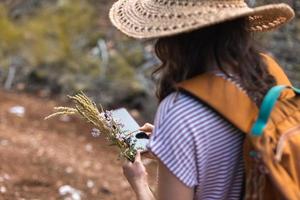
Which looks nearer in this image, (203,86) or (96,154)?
(203,86)

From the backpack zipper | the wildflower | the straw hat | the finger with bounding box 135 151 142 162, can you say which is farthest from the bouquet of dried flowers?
the backpack zipper

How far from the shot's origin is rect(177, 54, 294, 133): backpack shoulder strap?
199 cm

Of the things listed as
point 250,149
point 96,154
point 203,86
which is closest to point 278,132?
point 250,149

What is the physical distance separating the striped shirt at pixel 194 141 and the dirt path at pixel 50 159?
106 inches

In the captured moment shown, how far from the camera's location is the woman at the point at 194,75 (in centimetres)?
200

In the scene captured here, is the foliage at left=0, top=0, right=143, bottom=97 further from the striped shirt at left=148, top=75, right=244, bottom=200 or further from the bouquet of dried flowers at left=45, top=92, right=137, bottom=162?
the striped shirt at left=148, top=75, right=244, bottom=200

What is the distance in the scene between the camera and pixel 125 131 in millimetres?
2662

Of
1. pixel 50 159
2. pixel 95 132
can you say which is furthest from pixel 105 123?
pixel 50 159

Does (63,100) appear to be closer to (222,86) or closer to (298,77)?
(298,77)

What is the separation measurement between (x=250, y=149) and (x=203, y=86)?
0.22 metres

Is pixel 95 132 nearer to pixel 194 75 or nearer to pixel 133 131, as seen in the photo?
pixel 133 131

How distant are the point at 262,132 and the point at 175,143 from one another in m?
0.24

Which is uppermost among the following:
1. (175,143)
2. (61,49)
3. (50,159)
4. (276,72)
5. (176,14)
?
(176,14)

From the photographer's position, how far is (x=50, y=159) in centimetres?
529
